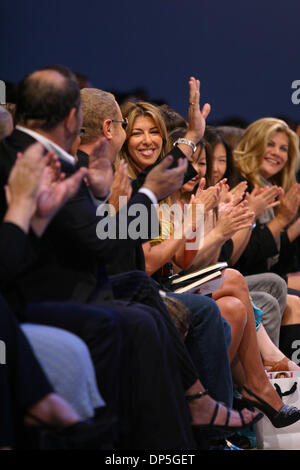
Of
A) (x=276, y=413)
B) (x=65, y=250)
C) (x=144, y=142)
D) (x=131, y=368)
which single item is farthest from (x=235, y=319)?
(x=65, y=250)

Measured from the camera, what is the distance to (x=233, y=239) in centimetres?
324

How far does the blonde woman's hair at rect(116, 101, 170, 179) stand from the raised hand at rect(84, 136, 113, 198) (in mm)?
948

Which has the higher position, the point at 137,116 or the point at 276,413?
the point at 137,116

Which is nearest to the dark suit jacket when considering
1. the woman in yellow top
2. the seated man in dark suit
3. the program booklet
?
the seated man in dark suit

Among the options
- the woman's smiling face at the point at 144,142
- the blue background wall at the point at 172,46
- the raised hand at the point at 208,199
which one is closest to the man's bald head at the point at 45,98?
the raised hand at the point at 208,199

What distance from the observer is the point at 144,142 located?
2.87m

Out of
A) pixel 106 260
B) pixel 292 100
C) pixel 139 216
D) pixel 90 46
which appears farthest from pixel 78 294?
pixel 292 100

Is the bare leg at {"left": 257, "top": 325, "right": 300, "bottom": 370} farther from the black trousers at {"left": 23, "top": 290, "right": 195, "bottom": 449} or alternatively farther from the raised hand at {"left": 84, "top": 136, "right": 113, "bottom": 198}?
the raised hand at {"left": 84, "top": 136, "right": 113, "bottom": 198}

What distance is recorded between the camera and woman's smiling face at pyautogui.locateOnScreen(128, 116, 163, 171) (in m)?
2.83

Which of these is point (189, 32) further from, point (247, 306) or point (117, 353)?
point (117, 353)

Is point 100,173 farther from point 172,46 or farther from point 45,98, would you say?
point 172,46

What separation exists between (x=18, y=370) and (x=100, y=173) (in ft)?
1.87

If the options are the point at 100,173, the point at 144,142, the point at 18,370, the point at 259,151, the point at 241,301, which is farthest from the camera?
the point at 259,151

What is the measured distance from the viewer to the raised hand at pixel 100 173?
73.5 inches
